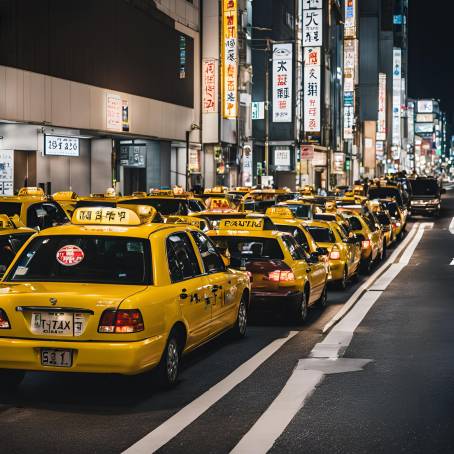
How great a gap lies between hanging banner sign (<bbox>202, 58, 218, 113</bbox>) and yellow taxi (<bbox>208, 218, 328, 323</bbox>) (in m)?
43.8

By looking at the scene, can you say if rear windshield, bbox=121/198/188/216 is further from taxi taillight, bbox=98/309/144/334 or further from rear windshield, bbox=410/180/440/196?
rear windshield, bbox=410/180/440/196

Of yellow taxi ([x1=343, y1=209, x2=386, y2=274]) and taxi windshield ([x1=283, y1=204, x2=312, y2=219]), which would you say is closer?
yellow taxi ([x1=343, y1=209, x2=386, y2=274])

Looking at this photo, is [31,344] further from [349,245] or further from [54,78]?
[54,78]

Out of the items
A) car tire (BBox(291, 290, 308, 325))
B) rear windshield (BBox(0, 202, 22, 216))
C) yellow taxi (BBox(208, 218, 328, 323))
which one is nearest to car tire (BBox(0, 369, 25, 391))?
yellow taxi (BBox(208, 218, 328, 323))

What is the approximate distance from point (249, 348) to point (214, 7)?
159 ft

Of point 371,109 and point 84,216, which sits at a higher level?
point 371,109

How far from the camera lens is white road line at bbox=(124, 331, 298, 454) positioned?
6.95m

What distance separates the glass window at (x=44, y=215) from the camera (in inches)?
730

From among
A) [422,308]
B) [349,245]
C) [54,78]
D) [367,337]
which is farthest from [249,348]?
[54,78]

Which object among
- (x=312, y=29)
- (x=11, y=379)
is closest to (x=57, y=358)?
(x=11, y=379)

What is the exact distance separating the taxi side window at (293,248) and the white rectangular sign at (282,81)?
198ft

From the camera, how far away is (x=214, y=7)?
57906mm

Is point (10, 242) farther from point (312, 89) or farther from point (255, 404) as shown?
point (312, 89)

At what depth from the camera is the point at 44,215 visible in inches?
742
